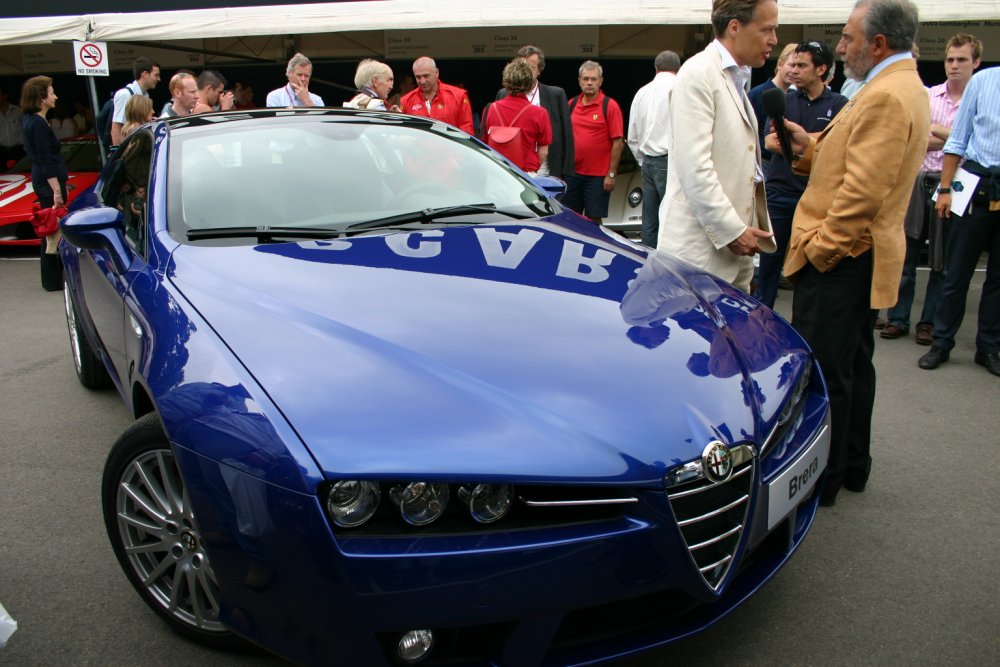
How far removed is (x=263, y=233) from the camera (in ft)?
9.16

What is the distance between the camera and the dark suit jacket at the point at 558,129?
695 centimetres

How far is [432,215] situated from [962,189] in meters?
3.65

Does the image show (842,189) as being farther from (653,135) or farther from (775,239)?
(653,135)

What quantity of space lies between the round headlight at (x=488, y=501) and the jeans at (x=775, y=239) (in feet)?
12.0

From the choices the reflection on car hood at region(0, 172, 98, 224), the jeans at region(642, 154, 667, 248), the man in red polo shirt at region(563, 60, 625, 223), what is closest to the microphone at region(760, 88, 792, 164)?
the jeans at region(642, 154, 667, 248)

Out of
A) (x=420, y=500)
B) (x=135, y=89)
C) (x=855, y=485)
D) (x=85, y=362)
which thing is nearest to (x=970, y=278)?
(x=855, y=485)

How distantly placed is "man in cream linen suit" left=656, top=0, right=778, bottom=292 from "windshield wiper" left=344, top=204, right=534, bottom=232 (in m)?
0.68

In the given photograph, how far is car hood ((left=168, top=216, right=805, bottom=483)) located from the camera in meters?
1.82

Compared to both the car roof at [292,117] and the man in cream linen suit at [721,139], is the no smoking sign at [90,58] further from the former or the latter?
the man in cream linen suit at [721,139]

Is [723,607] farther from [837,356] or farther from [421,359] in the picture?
[837,356]

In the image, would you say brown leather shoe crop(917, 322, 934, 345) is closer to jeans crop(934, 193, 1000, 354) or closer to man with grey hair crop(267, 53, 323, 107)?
jeans crop(934, 193, 1000, 354)

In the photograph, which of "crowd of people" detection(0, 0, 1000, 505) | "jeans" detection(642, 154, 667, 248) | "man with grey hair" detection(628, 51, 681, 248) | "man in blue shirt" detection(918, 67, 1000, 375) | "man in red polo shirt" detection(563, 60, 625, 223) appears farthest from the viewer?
"man in red polo shirt" detection(563, 60, 625, 223)

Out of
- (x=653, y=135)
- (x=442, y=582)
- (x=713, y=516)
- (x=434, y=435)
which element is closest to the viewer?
(x=442, y=582)

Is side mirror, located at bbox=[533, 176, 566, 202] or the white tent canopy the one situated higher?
the white tent canopy
